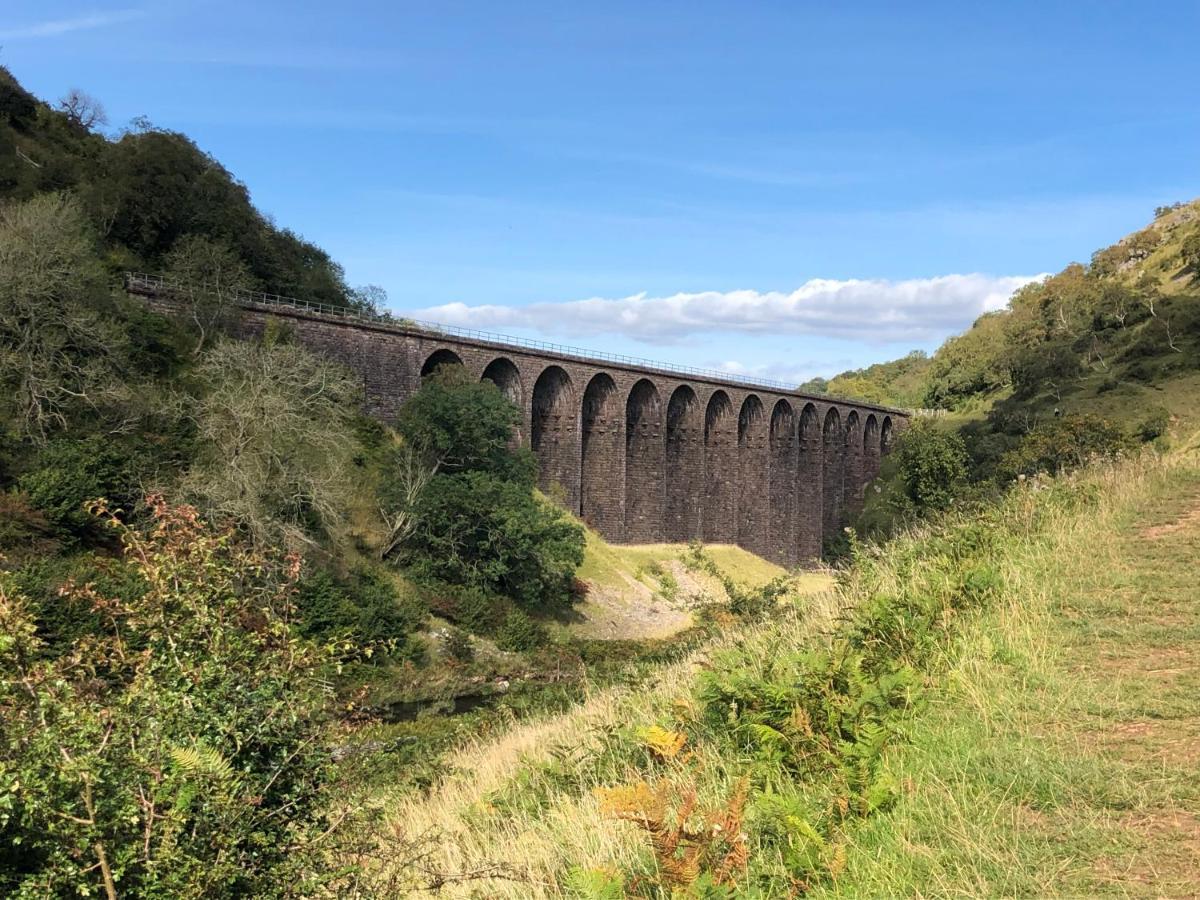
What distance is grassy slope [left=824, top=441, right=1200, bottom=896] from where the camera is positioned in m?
3.44

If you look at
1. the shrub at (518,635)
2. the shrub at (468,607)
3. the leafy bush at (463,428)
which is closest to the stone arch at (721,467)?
the leafy bush at (463,428)

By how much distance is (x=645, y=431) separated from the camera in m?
52.3

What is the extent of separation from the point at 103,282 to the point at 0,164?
1357cm

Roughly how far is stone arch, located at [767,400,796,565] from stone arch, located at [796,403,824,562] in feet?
3.50

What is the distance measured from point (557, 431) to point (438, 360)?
8298 mm

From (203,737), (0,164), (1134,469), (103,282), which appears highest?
(0,164)

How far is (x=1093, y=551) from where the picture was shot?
25.3ft

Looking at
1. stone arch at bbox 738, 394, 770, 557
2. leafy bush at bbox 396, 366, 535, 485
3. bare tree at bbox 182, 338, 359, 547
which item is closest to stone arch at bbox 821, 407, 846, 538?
stone arch at bbox 738, 394, 770, 557

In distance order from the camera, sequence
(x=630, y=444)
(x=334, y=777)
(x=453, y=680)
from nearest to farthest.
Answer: (x=334, y=777) < (x=453, y=680) < (x=630, y=444)

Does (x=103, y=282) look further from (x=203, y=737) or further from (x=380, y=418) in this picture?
(x=203, y=737)

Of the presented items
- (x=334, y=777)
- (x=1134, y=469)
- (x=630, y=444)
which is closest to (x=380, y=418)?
(x=630, y=444)

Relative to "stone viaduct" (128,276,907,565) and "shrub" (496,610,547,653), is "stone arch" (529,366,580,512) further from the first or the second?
"shrub" (496,610,547,653)

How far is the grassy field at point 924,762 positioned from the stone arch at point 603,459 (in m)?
38.6

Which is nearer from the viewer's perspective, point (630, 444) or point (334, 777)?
point (334, 777)
